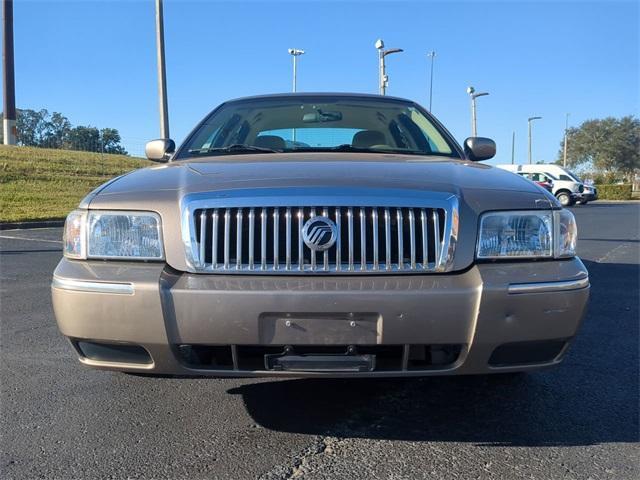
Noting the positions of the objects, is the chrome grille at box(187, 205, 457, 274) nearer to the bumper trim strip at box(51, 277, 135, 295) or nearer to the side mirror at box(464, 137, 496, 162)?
the bumper trim strip at box(51, 277, 135, 295)

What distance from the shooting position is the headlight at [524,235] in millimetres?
2436

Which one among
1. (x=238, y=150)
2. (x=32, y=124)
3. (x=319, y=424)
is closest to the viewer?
(x=319, y=424)

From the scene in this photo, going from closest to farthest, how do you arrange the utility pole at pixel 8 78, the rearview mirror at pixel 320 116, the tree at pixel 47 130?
the rearview mirror at pixel 320 116 → the utility pole at pixel 8 78 → the tree at pixel 47 130

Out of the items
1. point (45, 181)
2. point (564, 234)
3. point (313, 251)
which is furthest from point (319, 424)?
point (45, 181)

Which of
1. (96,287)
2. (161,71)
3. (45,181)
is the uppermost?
(161,71)

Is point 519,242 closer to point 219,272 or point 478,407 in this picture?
point 478,407

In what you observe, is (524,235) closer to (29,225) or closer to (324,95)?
(324,95)

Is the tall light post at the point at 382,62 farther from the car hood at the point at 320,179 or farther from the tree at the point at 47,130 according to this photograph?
the tree at the point at 47,130

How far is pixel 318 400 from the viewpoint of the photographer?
307cm

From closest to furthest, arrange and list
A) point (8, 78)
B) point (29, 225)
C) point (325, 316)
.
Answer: point (325, 316) → point (29, 225) → point (8, 78)

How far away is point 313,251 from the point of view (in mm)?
2316

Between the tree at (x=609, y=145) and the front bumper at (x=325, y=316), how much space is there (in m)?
66.7

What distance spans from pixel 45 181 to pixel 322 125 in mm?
20318

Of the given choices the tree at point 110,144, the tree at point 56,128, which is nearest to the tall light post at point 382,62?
the tree at point 110,144
